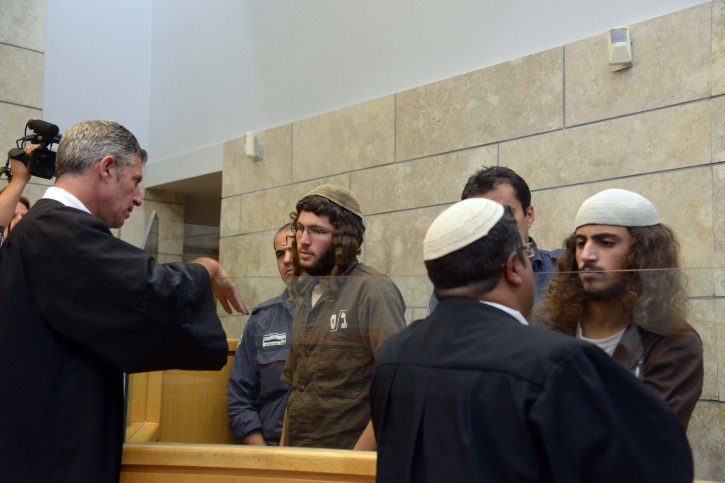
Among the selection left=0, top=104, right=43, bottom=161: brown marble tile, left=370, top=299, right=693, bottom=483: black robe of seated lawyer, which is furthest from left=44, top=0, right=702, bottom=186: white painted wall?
left=370, top=299, right=693, bottom=483: black robe of seated lawyer

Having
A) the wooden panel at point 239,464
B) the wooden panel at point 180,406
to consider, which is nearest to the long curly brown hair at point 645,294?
the wooden panel at point 239,464

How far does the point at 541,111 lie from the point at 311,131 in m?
2.13

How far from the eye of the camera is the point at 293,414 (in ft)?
8.64

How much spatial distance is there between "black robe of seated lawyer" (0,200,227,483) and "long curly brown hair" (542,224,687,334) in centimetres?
104

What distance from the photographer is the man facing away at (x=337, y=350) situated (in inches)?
98.7

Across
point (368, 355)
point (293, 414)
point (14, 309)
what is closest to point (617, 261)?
point (368, 355)

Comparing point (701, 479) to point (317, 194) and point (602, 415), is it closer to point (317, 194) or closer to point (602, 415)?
point (602, 415)

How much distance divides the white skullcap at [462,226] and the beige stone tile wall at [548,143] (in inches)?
26.7

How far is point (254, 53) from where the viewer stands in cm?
693

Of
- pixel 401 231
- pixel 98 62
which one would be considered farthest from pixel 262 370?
pixel 98 62

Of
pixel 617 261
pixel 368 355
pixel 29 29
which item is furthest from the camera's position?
pixel 29 29

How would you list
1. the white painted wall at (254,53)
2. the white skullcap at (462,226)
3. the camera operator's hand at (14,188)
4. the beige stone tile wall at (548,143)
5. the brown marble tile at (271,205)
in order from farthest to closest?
the brown marble tile at (271,205) < the white painted wall at (254,53) < the beige stone tile wall at (548,143) < the camera operator's hand at (14,188) < the white skullcap at (462,226)

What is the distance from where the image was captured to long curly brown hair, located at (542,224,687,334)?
81.5 inches

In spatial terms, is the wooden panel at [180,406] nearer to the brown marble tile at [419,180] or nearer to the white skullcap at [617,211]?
the white skullcap at [617,211]
